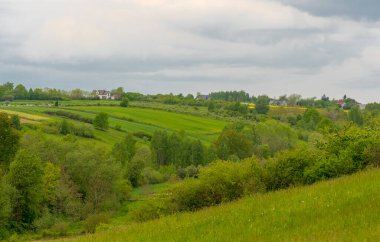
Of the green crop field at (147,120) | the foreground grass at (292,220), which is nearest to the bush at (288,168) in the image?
the foreground grass at (292,220)

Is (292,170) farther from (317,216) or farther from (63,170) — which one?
(63,170)

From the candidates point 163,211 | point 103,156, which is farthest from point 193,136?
point 163,211

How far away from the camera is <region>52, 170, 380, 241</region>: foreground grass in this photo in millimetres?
13000

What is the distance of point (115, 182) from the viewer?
85.1 m

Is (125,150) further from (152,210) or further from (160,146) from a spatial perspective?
(152,210)

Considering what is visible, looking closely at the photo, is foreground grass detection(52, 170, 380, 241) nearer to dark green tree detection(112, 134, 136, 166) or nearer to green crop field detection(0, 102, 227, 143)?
dark green tree detection(112, 134, 136, 166)

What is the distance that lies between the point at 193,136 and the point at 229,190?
11539 centimetres

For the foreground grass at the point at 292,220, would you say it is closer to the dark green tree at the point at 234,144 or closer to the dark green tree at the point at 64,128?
the dark green tree at the point at 234,144

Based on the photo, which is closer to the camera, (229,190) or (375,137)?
(375,137)

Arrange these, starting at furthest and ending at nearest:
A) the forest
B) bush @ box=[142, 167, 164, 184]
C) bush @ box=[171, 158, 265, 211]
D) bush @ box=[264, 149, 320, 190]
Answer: bush @ box=[142, 167, 164, 184], bush @ box=[171, 158, 265, 211], the forest, bush @ box=[264, 149, 320, 190]

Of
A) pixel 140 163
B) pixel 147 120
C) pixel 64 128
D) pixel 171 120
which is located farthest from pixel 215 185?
pixel 171 120

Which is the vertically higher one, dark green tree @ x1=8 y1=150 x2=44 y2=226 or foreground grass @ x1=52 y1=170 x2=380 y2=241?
foreground grass @ x1=52 y1=170 x2=380 y2=241

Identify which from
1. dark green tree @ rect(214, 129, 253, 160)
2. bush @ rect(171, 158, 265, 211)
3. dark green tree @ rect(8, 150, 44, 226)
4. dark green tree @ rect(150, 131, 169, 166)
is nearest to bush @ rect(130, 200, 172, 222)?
bush @ rect(171, 158, 265, 211)

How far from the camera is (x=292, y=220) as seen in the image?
15039 millimetres
